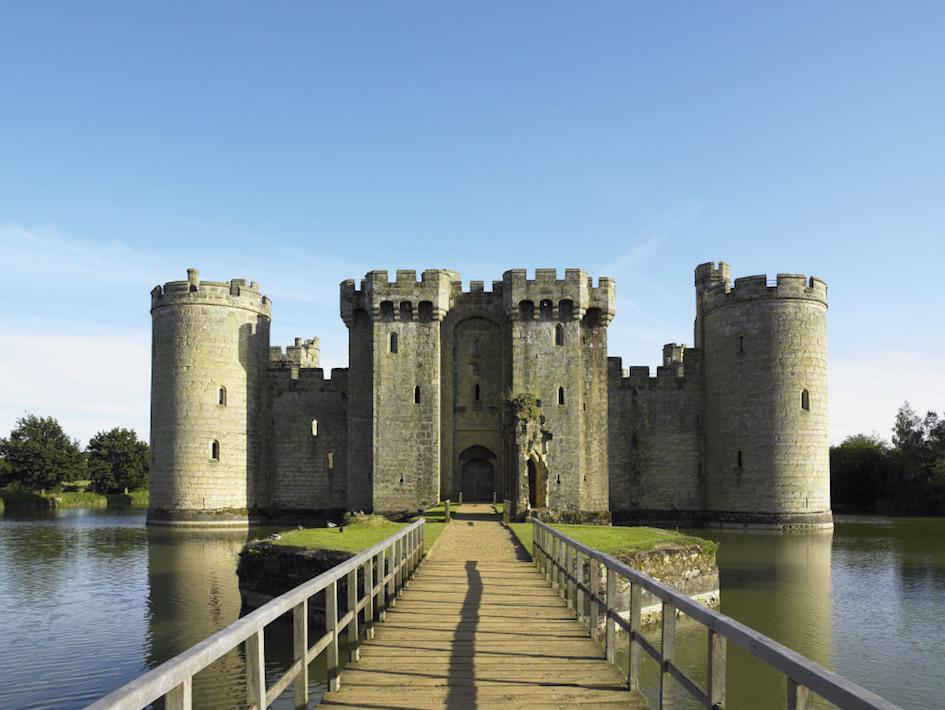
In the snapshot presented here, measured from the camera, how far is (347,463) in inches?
1641

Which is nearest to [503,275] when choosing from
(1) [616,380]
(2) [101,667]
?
(1) [616,380]

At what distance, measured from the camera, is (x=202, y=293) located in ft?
134

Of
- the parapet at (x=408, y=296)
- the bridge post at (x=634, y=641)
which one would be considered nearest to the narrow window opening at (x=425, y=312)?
the parapet at (x=408, y=296)

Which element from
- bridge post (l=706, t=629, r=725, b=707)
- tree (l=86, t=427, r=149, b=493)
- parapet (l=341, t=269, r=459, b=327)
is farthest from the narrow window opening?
tree (l=86, t=427, r=149, b=493)

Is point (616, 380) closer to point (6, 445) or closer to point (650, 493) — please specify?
point (650, 493)

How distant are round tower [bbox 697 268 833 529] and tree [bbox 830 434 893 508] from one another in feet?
60.6

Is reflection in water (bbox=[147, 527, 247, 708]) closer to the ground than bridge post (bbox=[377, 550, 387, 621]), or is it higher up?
closer to the ground

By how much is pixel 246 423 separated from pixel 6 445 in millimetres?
29915

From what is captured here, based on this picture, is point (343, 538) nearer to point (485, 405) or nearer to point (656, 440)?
point (485, 405)

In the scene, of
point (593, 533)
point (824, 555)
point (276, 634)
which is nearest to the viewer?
point (276, 634)

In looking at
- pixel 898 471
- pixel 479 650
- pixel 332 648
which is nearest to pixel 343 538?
pixel 479 650

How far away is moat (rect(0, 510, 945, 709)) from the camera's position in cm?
1430

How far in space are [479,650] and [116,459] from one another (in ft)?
209

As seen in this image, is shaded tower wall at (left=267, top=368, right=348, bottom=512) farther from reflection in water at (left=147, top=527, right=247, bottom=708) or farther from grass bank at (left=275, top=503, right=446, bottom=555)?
grass bank at (left=275, top=503, right=446, bottom=555)
